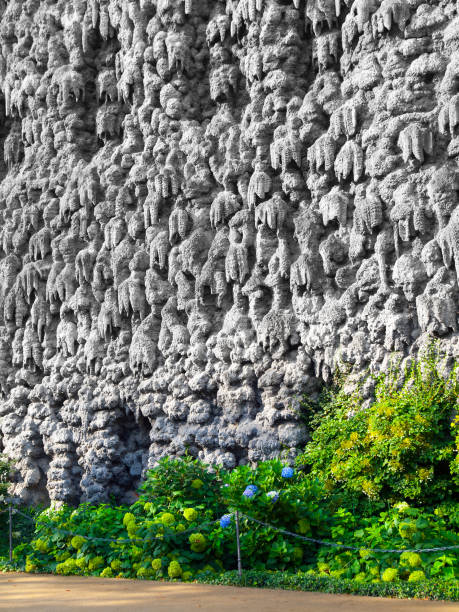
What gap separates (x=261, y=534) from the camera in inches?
297

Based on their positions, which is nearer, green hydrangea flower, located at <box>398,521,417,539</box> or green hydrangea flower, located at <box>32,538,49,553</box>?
green hydrangea flower, located at <box>398,521,417,539</box>

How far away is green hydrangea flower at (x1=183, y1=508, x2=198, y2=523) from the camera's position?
795 centimetres

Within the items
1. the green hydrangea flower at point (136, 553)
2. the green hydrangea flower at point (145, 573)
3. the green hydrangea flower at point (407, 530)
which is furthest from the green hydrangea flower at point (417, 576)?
the green hydrangea flower at point (136, 553)

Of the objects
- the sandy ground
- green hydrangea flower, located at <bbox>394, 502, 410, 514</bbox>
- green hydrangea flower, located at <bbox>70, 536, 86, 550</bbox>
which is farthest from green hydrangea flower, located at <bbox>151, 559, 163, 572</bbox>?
green hydrangea flower, located at <bbox>394, 502, 410, 514</bbox>

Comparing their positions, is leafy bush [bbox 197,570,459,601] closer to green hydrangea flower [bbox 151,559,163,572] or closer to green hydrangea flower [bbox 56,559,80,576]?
green hydrangea flower [bbox 151,559,163,572]

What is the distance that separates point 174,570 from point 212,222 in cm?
625

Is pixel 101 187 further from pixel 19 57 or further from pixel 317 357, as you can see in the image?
pixel 317 357

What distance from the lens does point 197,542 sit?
24.9 ft

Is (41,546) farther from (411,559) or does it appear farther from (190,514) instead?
(411,559)

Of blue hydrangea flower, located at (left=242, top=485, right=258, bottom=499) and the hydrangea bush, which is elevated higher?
blue hydrangea flower, located at (left=242, top=485, right=258, bottom=499)

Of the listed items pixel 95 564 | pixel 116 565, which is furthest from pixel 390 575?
pixel 95 564

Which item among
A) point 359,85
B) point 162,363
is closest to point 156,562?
point 162,363

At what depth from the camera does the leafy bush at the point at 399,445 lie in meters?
8.42

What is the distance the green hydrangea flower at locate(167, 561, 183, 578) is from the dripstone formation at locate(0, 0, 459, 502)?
10.8 ft
